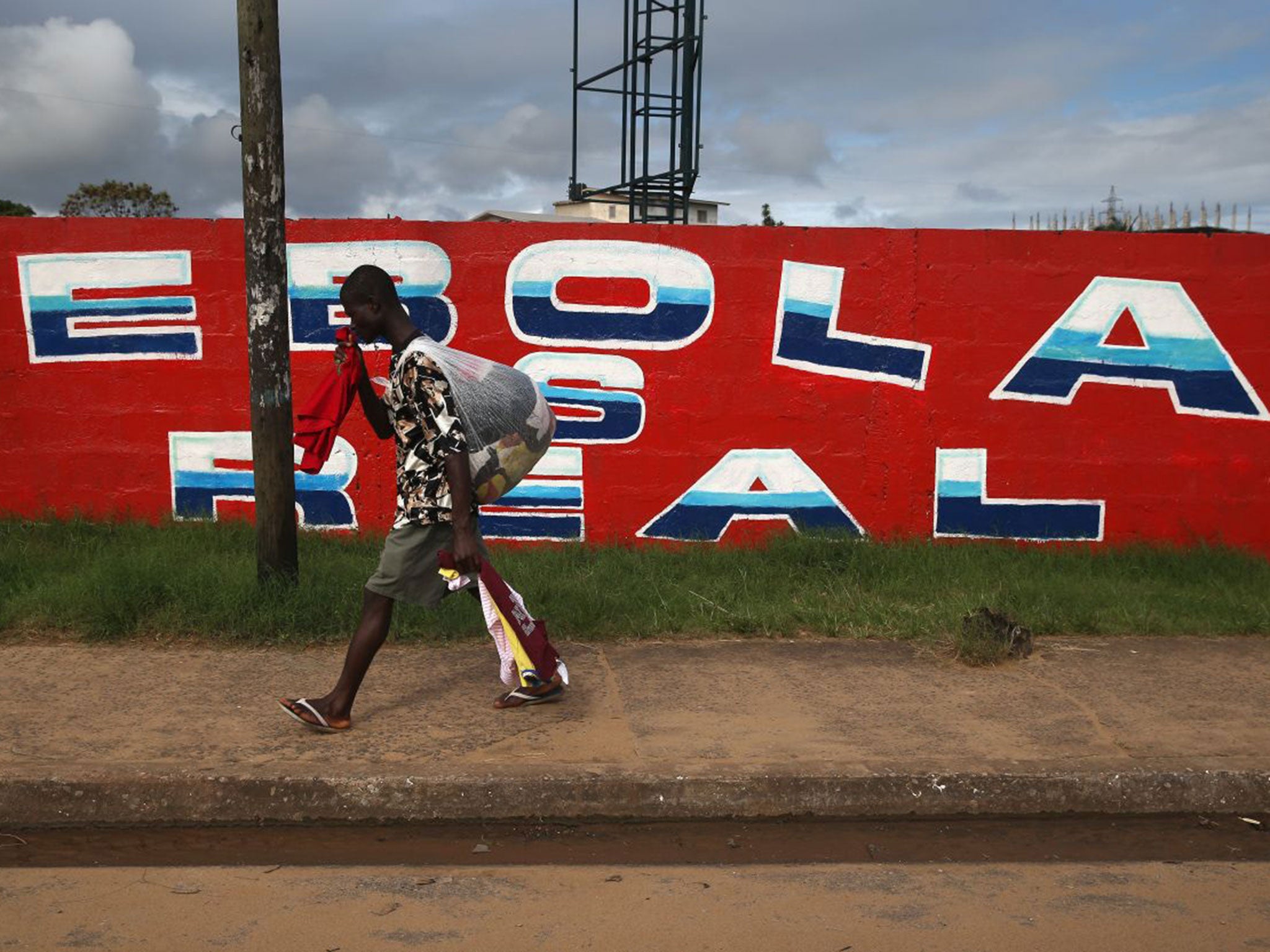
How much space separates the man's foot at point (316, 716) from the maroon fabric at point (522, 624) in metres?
0.70

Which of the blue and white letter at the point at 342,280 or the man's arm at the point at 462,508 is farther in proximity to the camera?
the blue and white letter at the point at 342,280

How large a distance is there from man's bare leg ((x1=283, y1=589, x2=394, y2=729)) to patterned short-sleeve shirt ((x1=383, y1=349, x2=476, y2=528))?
1.03ft

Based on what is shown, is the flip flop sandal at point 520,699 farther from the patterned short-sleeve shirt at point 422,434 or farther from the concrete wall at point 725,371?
the concrete wall at point 725,371

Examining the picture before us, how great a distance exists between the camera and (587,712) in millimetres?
4922

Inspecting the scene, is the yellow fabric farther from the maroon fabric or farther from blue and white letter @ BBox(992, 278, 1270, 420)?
blue and white letter @ BBox(992, 278, 1270, 420)

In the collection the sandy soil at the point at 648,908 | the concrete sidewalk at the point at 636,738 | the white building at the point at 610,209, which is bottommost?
the sandy soil at the point at 648,908

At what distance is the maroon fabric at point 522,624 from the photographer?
4.70 metres

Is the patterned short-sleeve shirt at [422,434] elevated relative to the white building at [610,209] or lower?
lower

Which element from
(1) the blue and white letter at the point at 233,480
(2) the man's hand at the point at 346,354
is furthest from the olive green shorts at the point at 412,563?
(1) the blue and white letter at the point at 233,480

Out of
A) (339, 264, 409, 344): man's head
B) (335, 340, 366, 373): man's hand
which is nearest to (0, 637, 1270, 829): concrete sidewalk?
(335, 340, 366, 373): man's hand

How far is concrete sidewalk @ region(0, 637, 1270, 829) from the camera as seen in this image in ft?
13.8

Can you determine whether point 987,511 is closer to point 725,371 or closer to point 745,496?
point 745,496

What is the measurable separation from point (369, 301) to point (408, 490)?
2.33ft

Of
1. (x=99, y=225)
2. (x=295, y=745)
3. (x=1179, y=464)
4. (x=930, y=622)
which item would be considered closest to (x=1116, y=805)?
(x=930, y=622)
